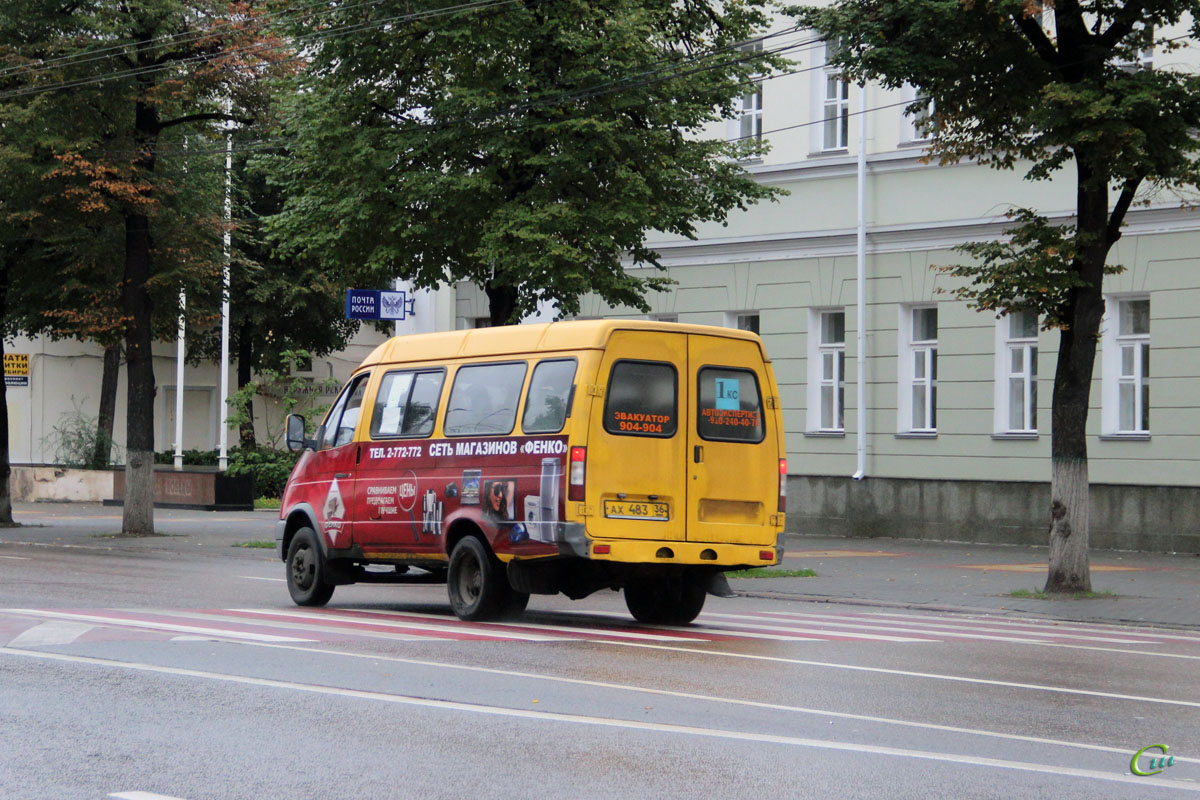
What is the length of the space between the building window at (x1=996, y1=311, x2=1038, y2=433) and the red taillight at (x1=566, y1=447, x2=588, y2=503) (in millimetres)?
15521

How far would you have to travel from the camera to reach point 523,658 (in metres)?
11.6

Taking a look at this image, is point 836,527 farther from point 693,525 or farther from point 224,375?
point 224,375

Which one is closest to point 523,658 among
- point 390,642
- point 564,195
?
point 390,642

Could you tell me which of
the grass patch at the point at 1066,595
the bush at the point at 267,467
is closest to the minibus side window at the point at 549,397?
the grass patch at the point at 1066,595

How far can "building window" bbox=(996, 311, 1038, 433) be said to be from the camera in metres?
28.0

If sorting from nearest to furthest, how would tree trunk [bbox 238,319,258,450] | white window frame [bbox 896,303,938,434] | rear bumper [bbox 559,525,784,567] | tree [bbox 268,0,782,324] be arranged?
rear bumper [bbox 559,525,784,567], tree [bbox 268,0,782,324], white window frame [bbox 896,303,938,434], tree trunk [bbox 238,319,258,450]

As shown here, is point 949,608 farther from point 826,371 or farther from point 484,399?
point 826,371

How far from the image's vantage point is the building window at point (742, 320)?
106 ft

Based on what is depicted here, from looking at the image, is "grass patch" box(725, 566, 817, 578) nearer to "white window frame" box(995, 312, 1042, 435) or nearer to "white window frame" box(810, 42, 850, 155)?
"white window frame" box(995, 312, 1042, 435)

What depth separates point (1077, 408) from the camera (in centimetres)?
1873

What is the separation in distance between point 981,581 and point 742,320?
40.3ft

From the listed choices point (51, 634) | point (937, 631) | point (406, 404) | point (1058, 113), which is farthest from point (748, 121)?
point (51, 634)

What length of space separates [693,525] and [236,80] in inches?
670

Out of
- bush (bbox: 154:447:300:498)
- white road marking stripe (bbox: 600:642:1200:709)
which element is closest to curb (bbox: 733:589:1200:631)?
white road marking stripe (bbox: 600:642:1200:709)
